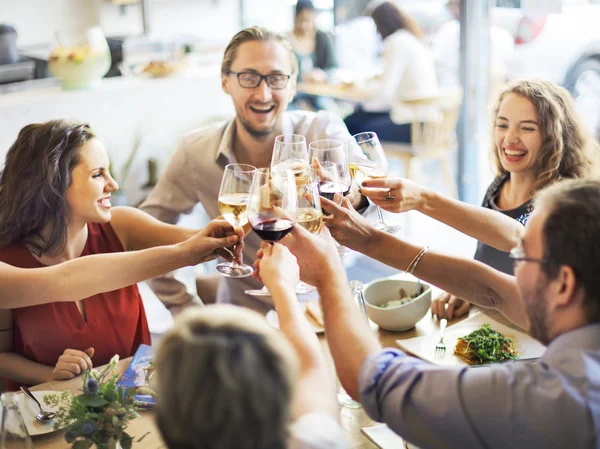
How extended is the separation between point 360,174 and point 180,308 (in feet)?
3.67

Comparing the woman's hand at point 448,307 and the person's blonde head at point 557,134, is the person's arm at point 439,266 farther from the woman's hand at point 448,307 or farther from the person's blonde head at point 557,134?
the person's blonde head at point 557,134

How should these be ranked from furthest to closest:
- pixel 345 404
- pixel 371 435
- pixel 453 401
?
1. pixel 345 404
2. pixel 371 435
3. pixel 453 401

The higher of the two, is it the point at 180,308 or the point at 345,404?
the point at 345,404

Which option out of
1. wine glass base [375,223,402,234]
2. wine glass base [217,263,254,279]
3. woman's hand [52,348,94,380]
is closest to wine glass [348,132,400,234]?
wine glass base [375,223,402,234]

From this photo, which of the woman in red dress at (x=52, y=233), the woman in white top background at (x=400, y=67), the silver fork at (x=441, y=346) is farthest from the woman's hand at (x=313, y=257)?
the woman in white top background at (x=400, y=67)

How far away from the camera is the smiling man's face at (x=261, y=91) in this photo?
244 centimetres

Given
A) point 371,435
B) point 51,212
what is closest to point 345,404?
point 371,435

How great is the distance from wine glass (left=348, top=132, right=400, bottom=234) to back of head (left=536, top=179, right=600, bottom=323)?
26.1 inches

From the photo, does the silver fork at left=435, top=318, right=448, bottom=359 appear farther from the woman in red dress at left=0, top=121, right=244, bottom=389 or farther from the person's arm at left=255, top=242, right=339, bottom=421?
the woman in red dress at left=0, top=121, right=244, bottom=389

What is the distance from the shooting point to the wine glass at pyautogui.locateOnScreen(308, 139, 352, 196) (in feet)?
5.48

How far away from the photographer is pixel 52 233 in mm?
1973

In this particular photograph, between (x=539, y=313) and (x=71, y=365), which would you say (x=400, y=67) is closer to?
(x=71, y=365)

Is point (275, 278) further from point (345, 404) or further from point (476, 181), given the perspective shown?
point (476, 181)

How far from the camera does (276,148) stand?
1762mm
